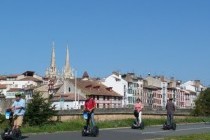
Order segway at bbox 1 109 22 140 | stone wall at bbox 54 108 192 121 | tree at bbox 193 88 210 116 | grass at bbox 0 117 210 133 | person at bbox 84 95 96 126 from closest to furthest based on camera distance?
segway at bbox 1 109 22 140 → person at bbox 84 95 96 126 → grass at bbox 0 117 210 133 → tree at bbox 193 88 210 116 → stone wall at bbox 54 108 192 121

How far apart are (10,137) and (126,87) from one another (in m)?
140

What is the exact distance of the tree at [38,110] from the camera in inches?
1523

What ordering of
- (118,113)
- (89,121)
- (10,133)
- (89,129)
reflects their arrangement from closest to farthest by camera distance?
(10,133) → (89,129) → (89,121) → (118,113)

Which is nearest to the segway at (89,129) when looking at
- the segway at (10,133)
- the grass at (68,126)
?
the grass at (68,126)

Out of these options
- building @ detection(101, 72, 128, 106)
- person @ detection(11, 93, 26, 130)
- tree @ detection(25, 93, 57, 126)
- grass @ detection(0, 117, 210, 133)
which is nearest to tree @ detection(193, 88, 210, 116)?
tree @ detection(25, 93, 57, 126)

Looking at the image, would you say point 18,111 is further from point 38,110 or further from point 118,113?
point 118,113

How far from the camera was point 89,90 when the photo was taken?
13800 cm

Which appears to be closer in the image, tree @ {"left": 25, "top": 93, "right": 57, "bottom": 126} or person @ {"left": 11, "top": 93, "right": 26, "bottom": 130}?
person @ {"left": 11, "top": 93, "right": 26, "bottom": 130}

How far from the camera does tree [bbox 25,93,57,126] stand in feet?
127

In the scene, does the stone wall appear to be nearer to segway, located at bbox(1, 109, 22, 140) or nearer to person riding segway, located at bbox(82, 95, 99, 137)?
person riding segway, located at bbox(82, 95, 99, 137)

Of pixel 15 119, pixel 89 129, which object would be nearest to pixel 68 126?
pixel 89 129

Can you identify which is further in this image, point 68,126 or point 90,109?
point 68,126

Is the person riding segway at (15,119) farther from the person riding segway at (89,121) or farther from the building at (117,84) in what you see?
the building at (117,84)

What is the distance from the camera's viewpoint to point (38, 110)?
39000 mm
